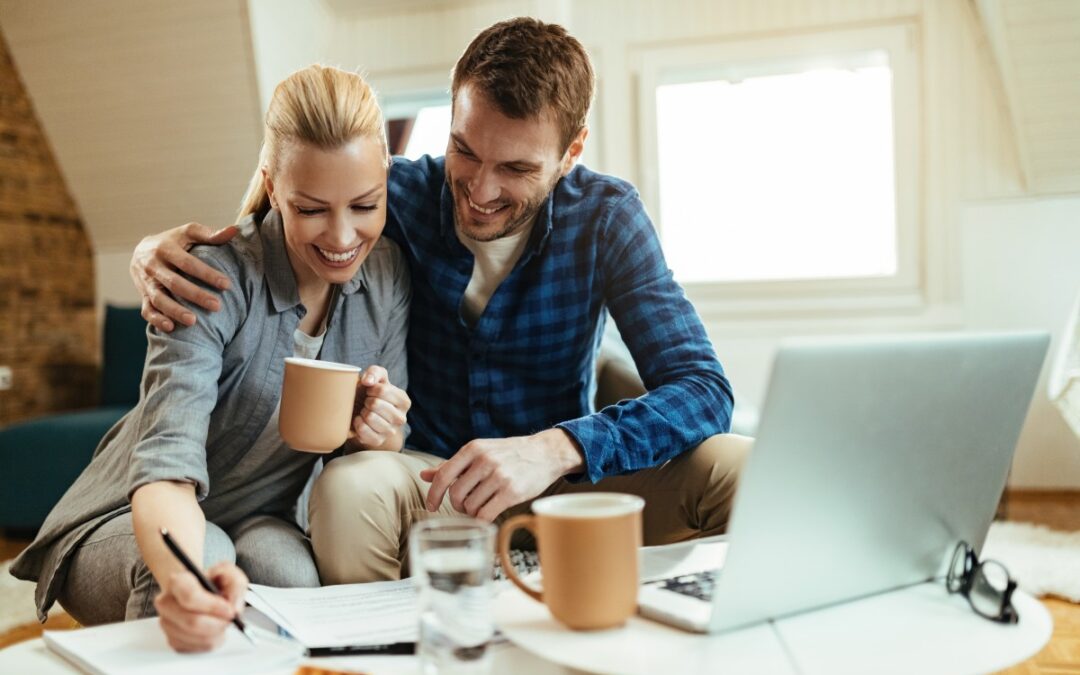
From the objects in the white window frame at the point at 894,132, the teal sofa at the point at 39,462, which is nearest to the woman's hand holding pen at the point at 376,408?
the teal sofa at the point at 39,462

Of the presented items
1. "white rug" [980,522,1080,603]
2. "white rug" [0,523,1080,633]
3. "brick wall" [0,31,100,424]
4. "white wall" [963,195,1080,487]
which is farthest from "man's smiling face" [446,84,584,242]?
"brick wall" [0,31,100,424]

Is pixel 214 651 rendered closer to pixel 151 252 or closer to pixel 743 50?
pixel 151 252

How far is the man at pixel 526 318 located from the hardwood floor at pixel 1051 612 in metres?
0.76

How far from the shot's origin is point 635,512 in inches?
29.5

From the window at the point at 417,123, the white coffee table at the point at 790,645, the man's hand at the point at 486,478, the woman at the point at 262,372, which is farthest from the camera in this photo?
the window at the point at 417,123

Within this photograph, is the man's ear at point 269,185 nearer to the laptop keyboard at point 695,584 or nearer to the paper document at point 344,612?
the paper document at point 344,612

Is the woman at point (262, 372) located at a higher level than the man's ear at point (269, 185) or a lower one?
lower

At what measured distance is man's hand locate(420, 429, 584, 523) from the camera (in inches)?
42.2

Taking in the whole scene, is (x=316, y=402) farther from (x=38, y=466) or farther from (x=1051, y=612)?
(x=38, y=466)

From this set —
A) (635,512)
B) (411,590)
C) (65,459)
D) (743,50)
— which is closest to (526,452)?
(411,590)

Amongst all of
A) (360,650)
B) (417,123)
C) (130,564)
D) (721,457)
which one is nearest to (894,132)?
(417,123)

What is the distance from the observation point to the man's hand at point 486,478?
1.07 meters

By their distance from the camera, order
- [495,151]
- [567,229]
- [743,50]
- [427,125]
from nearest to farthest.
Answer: [495,151]
[567,229]
[743,50]
[427,125]

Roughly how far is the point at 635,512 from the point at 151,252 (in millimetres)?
862
